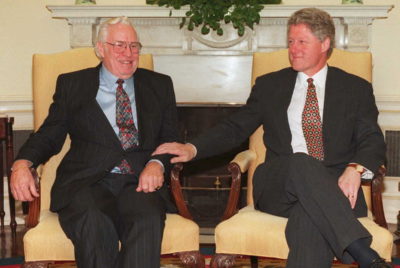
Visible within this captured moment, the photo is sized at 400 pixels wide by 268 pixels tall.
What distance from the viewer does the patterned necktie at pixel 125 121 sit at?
3.25m

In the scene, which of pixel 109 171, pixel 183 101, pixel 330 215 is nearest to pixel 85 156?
pixel 109 171

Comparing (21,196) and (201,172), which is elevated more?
(21,196)

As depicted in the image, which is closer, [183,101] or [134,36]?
[134,36]

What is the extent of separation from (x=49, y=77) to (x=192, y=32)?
1.84 metres

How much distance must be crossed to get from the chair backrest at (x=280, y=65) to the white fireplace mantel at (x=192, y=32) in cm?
141

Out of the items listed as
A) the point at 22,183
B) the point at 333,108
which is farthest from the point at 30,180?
the point at 333,108

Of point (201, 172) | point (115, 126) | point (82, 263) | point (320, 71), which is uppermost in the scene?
point (320, 71)

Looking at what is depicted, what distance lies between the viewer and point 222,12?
5.04 metres

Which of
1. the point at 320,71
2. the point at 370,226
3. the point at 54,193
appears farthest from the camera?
the point at 320,71

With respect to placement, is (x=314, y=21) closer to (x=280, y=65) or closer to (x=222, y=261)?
(x=280, y=65)

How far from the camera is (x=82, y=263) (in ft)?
9.32

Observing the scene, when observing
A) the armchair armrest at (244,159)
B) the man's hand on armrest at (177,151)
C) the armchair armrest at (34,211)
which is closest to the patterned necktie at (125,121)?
the man's hand on armrest at (177,151)

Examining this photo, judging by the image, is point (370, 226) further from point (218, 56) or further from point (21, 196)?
point (218, 56)

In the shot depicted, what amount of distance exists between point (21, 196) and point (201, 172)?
2671 millimetres
